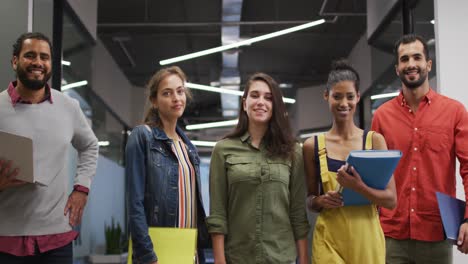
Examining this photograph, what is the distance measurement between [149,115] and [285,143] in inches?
24.8

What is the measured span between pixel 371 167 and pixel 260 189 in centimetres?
46

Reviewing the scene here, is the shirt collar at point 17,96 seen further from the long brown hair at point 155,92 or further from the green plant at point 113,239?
the green plant at point 113,239

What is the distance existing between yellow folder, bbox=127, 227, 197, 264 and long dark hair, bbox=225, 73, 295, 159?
465mm

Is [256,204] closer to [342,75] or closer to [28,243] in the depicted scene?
[342,75]

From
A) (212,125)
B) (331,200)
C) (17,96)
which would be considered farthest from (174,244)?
(212,125)

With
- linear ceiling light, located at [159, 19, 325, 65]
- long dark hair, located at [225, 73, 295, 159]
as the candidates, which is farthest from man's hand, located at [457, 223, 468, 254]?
linear ceiling light, located at [159, 19, 325, 65]

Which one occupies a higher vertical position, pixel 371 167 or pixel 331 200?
pixel 371 167

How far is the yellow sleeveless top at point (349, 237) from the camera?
7.32ft

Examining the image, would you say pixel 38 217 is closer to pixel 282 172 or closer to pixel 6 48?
pixel 282 172

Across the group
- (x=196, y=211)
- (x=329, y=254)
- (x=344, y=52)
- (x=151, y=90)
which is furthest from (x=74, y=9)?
(x=344, y=52)

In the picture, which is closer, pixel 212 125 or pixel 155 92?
pixel 155 92

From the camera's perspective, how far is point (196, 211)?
8.16 feet

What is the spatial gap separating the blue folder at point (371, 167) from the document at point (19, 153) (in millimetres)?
1225

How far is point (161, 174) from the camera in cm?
238
